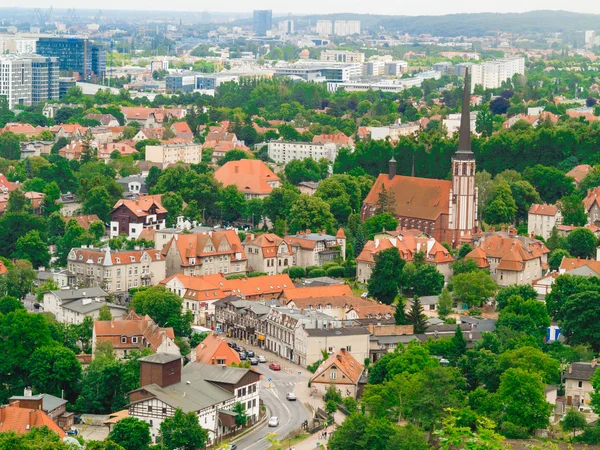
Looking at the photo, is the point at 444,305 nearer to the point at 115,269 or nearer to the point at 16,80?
the point at 115,269

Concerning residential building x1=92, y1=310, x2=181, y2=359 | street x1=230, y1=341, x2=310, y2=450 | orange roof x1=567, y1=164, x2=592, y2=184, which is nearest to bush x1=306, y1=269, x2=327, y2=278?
street x1=230, y1=341, x2=310, y2=450

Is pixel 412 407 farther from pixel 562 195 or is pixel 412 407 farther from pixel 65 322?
pixel 562 195

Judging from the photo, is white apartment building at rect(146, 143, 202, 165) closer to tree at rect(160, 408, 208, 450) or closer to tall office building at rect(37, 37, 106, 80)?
tree at rect(160, 408, 208, 450)

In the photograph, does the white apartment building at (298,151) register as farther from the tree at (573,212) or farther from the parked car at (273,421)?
the parked car at (273,421)

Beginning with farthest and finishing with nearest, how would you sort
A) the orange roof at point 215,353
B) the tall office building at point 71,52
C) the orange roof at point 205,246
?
the tall office building at point 71,52 < the orange roof at point 205,246 < the orange roof at point 215,353

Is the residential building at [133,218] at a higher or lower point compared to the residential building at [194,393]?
higher

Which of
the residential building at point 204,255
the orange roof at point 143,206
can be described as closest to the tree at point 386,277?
the residential building at point 204,255
